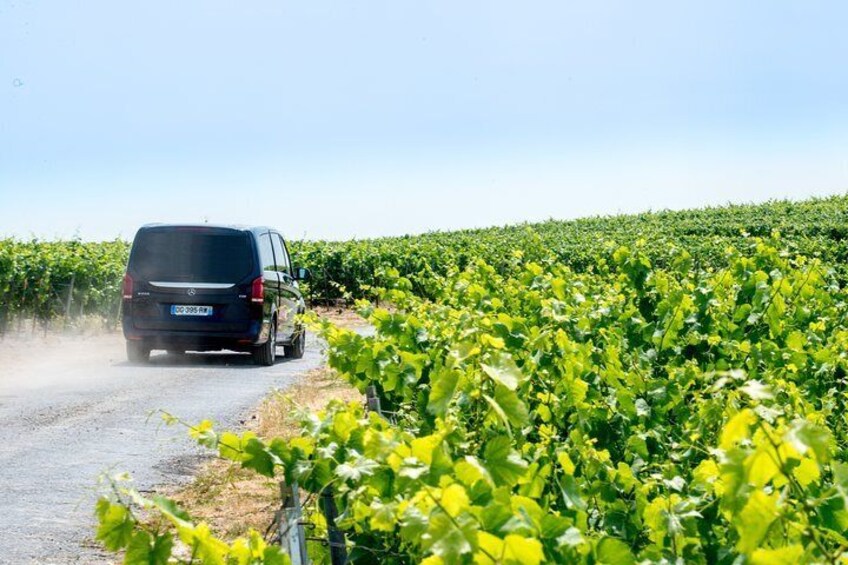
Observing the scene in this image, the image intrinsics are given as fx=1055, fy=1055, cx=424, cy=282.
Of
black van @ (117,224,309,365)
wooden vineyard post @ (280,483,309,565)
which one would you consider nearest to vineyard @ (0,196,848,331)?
black van @ (117,224,309,365)

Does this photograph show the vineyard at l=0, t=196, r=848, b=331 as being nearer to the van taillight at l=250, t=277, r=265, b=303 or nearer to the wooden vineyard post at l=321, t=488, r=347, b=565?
the van taillight at l=250, t=277, r=265, b=303

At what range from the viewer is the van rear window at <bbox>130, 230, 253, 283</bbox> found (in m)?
14.7

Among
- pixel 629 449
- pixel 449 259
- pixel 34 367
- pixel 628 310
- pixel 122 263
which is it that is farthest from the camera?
pixel 449 259

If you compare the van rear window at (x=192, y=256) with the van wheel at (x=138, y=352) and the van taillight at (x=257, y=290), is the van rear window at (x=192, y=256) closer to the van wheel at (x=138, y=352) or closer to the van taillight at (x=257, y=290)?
the van taillight at (x=257, y=290)

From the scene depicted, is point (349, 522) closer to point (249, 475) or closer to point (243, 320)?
point (249, 475)

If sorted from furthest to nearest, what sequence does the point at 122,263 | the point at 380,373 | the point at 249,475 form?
the point at 122,263
the point at 249,475
the point at 380,373

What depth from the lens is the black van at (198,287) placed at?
14.7 m

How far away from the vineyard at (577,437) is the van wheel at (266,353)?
18.6ft

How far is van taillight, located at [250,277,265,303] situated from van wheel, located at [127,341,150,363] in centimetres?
213

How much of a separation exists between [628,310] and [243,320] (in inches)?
322

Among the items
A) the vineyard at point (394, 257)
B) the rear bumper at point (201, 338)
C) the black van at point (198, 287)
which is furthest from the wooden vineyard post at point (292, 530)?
the rear bumper at point (201, 338)

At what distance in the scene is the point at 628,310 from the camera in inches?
298

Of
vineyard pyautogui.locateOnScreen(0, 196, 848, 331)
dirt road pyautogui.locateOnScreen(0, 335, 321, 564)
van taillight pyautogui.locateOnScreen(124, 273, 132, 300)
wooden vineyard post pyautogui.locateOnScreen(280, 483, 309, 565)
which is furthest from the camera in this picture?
vineyard pyautogui.locateOnScreen(0, 196, 848, 331)

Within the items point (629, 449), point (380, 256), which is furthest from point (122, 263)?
point (629, 449)
